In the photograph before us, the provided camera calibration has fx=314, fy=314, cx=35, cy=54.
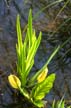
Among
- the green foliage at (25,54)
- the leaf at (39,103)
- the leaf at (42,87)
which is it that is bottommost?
the leaf at (39,103)

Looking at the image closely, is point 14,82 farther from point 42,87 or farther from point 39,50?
point 39,50

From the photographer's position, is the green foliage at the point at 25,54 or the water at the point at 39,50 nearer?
the green foliage at the point at 25,54

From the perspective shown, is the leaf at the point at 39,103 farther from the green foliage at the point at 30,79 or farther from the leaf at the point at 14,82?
the leaf at the point at 14,82

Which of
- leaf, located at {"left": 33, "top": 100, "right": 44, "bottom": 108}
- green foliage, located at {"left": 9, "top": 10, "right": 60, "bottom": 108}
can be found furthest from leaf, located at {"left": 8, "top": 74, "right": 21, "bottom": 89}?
leaf, located at {"left": 33, "top": 100, "right": 44, "bottom": 108}

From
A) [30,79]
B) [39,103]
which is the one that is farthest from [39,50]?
[39,103]

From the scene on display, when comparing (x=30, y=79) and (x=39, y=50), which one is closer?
(x=30, y=79)

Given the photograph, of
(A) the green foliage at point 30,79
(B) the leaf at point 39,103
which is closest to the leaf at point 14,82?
(A) the green foliage at point 30,79
